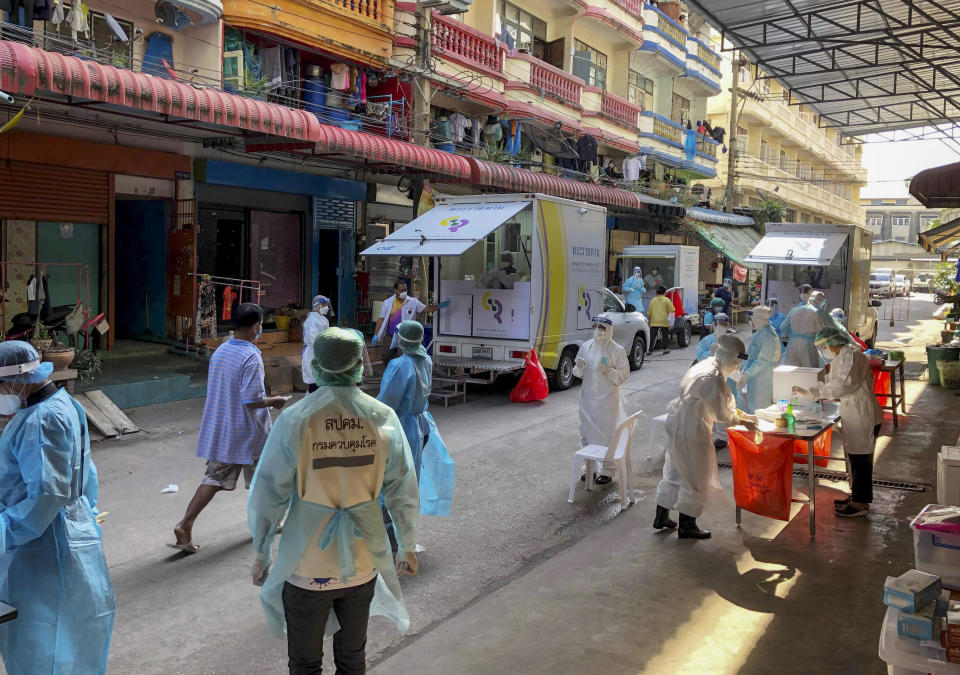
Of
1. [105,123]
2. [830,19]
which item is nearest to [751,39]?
[830,19]

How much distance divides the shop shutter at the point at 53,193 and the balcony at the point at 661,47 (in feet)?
67.9

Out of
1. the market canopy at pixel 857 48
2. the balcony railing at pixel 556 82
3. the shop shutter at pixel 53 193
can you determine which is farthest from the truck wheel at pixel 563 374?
the balcony railing at pixel 556 82

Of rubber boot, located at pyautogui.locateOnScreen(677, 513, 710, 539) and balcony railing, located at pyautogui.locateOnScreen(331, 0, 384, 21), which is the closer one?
rubber boot, located at pyautogui.locateOnScreen(677, 513, 710, 539)

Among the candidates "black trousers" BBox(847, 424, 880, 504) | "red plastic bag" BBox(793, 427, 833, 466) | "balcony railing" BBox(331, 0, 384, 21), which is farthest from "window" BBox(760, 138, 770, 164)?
"black trousers" BBox(847, 424, 880, 504)

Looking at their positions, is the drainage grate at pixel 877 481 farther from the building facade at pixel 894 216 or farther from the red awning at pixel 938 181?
the building facade at pixel 894 216

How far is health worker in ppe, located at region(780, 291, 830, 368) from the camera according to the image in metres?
10.2

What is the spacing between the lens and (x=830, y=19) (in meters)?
14.5

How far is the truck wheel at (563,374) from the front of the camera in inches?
517

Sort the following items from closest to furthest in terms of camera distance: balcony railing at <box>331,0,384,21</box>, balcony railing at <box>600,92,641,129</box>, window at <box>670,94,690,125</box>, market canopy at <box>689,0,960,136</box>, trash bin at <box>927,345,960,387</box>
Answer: market canopy at <box>689,0,960,136</box>, trash bin at <box>927,345,960,387</box>, balcony railing at <box>331,0,384,21</box>, balcony railing at <box>600,92,641,129</box>, window at <box>670,94,690,125</box>

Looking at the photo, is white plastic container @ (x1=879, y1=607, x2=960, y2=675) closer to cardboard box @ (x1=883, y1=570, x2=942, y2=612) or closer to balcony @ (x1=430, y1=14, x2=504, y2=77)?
cardboard box @ (x1=883, y1=570, x2=942, y2=612)

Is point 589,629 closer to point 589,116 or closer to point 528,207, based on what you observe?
point 528,207

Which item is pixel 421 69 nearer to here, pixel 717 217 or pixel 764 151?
pixel 717 217

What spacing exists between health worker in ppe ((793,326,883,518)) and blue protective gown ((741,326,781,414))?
2.75m

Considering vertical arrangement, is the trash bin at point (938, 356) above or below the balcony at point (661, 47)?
below
